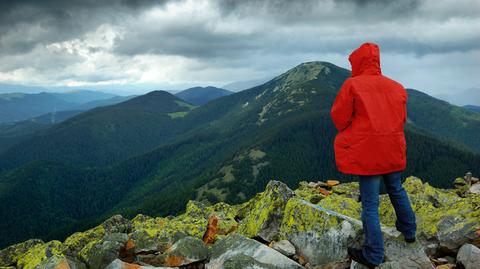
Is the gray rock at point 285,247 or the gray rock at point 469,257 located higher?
the gray rock at point 469,257

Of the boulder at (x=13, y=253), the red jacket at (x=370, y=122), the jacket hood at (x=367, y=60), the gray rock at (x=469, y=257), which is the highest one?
the jacket hood at (x=367, y=60)

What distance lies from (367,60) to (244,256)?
6199 millimetres

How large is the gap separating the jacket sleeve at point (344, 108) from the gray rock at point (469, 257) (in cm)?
453

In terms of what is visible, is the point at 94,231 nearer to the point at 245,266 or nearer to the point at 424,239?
the point at 245,266

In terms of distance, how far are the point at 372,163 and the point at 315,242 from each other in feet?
10.0

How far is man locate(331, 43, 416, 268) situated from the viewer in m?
8.43

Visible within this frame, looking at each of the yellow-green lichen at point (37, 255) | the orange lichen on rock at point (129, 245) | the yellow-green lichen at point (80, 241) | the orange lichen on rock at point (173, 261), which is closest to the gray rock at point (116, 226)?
the yellow-green lichen at point (80, 241)

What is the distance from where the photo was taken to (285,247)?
10.1 m

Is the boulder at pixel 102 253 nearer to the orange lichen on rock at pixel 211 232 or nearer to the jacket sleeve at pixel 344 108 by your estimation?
the orange lichen on rock at pixel 211 232

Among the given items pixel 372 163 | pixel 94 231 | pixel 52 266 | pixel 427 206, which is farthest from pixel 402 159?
pixel 94 231

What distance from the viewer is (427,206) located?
1464cm

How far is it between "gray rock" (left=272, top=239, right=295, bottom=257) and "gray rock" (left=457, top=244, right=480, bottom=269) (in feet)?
14.4

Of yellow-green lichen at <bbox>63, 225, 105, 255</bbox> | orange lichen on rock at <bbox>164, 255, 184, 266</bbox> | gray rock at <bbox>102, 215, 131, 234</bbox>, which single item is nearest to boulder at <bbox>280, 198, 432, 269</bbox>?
orange lichen on rock at <bbox>164, 255, 184, 266</bbox>

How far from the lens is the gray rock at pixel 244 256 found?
28.4 feet
